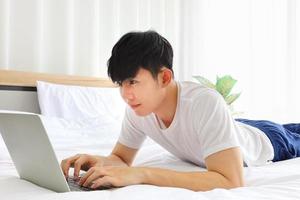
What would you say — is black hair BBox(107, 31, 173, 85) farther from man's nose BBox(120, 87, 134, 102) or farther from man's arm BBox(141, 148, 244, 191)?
man's arm BBox(141, 148, 244, 191)

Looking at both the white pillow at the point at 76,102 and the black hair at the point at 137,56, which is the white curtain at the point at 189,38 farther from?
the black hair at the point at 137,56

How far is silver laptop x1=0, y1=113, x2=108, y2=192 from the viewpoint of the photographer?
2.39ft

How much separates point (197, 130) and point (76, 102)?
1387 millimetres

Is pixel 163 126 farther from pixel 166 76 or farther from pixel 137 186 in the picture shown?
pixel 137 186

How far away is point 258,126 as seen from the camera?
5.44 ft

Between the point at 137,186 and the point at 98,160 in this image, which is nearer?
the point at 137,186

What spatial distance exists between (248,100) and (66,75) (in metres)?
1.55

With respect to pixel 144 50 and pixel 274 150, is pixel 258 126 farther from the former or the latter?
pixel 144 50

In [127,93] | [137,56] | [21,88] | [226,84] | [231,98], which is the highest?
[137,56]

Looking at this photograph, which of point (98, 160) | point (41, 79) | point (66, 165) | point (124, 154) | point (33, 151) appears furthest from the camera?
point (41, 79)

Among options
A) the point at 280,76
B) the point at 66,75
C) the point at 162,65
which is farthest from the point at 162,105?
the point at 280,76

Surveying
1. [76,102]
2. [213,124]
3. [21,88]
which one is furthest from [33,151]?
[21,88]

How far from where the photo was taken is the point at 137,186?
0.81 meters

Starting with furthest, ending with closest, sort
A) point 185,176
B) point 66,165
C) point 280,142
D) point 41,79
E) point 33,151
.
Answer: point 41,79, point 280,142, point 66,165, point 185,176, point 33,151
